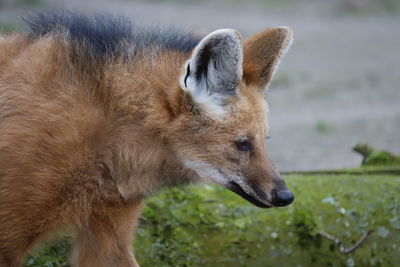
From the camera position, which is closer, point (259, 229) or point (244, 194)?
point (244, 194)

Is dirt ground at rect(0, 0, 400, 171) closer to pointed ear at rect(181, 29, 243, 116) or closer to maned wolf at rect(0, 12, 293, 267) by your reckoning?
maned wolf at rect(0, 12, 293, 267)

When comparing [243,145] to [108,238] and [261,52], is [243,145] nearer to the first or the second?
[261,52]

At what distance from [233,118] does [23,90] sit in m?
1.05

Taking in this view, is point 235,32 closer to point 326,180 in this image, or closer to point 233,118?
point 233,118

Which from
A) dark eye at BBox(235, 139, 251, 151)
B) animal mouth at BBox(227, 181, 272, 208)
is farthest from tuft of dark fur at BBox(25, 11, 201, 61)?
animal mouth at BBox(227, 181, 272, 208)

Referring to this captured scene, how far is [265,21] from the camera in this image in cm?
1511

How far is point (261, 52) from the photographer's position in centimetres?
358

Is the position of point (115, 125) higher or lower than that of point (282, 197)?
higher

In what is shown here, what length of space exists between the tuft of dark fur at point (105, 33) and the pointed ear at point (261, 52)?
344 mm

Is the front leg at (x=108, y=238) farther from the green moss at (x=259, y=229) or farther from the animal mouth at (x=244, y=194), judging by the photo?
the animal mouth at (x=244, y=194)

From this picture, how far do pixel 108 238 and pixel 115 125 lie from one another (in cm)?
63

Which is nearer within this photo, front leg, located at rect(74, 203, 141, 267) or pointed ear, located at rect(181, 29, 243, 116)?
pointed ear, located at rect(181, 29, 243, 116)

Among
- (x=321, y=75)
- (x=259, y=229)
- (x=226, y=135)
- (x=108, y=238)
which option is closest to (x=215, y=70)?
(x=226, y=135)

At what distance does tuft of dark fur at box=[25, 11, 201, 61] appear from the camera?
3551 mm
